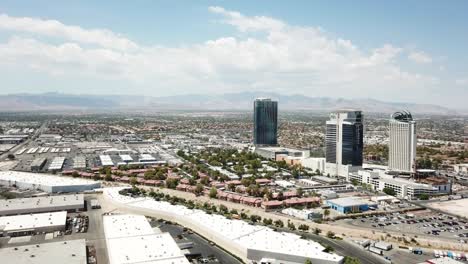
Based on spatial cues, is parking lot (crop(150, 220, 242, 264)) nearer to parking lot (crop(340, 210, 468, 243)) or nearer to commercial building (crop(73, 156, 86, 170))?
parking lot (crop(340, 210, 468, 243))

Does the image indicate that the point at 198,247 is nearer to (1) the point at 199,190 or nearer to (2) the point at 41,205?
(2) the point at 41,205

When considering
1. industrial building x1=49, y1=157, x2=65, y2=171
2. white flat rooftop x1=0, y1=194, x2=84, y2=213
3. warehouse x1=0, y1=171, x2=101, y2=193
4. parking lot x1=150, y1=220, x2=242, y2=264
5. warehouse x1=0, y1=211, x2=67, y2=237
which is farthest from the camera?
industrial building x1=49, y1=157, x2=65, y2=171

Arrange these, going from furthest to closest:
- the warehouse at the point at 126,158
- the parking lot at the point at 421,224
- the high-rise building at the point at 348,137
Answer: the warehouse at the point at 126,158 → the high-rise building at the point at 348,137 → the parking lot at the point at 421,224

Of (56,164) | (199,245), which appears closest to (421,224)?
(199,245)

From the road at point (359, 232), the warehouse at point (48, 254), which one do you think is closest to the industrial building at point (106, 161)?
the road at point (359, 232)

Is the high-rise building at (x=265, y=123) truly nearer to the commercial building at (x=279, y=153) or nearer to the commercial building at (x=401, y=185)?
the commercial building at (x=279, y=153)

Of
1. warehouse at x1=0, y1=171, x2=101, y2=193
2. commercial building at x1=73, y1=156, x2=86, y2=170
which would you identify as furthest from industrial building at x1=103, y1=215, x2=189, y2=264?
commercial building at x1=73, y1=156, x2=86, y2=170
